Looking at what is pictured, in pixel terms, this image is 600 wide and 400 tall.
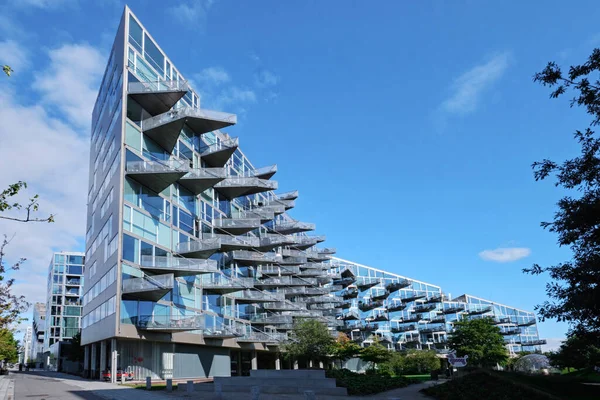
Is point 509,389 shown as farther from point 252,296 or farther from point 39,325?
point 39,325

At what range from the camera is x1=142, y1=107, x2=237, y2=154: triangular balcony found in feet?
123

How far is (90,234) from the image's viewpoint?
46.2 m

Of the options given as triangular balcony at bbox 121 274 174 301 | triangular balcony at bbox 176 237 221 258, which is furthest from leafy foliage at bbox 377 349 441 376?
triangular balcony at bbox 121 274 174 301

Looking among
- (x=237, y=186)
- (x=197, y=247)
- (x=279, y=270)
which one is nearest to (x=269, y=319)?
(x=279, y=270)

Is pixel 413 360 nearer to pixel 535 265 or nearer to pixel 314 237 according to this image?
pixel 314 237

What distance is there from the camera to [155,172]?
3562 cm

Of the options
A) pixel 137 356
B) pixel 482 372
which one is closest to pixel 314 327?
pixel 137 356

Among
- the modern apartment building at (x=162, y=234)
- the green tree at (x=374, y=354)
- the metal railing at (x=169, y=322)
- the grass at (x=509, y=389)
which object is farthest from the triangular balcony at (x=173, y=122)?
the green tree at (x=374, y=354)

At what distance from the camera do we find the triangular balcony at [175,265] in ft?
117

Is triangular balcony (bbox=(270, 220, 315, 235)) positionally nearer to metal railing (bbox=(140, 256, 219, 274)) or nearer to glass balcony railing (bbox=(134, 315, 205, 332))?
metal railing (bbox=(140, 256, 219, 274))

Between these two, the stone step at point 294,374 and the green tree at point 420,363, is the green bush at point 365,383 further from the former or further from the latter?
the green tree at point 420,363

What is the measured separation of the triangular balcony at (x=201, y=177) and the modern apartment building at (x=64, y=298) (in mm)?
70695

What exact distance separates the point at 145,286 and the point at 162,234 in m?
6.05

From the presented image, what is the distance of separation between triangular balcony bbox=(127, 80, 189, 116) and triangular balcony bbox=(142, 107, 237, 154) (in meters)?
1.06
